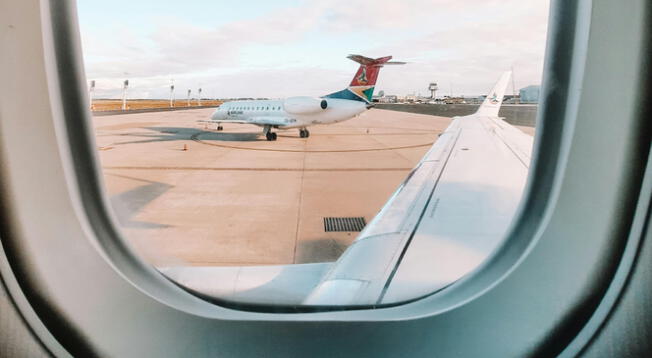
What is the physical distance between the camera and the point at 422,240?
5.71 ft

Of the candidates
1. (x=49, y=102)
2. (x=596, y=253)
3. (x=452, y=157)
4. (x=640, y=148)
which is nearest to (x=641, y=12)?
(x=640, y=148)

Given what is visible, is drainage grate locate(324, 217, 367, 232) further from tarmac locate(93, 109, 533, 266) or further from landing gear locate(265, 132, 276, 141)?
landing gear locate(265, 132, 276, 141)

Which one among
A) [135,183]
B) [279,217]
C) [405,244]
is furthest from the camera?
[135,183]

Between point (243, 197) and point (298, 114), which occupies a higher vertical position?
point (298, 114)

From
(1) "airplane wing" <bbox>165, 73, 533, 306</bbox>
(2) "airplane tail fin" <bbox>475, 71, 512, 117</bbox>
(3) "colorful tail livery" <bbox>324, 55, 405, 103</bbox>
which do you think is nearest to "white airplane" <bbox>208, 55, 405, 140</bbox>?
(3) "colorful tail livery" <bbox>324, 55, 405, 103</bbox>

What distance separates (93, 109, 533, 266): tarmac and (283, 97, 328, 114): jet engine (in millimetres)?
2275

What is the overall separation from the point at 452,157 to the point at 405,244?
2281 millimetres

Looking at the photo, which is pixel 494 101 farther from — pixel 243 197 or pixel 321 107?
pixel 321 107

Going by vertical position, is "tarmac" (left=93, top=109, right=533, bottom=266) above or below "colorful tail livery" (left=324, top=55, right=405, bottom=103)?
below

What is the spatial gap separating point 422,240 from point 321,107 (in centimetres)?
1289

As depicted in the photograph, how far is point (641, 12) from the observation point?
2.87 feet

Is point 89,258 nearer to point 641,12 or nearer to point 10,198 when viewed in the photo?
point 10,198

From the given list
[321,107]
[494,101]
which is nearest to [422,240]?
[494,101]

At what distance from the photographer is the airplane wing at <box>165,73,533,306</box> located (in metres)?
1.33
